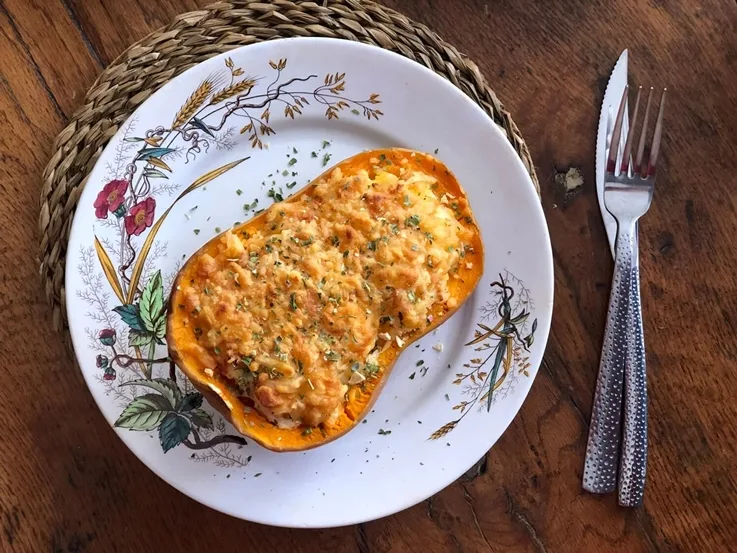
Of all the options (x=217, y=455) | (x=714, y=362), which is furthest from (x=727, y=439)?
(x=217, y=455)

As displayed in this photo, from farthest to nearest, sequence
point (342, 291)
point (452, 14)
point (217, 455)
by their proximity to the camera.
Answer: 1. point (452, 14)
2. point (217, 455)
3. point (342, 291)

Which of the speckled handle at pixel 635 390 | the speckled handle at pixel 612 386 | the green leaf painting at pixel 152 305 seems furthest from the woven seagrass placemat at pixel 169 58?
the speckled handle at pixel 635 390

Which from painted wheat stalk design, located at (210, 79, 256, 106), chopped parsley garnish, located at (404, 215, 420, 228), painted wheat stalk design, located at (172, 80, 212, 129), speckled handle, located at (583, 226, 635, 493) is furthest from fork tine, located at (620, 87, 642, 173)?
painted wheat stalk design, located at (172, 80, 212, 129)

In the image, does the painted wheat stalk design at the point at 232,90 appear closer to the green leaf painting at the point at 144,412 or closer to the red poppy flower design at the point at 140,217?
the red poppy flower design at the point at 140,217

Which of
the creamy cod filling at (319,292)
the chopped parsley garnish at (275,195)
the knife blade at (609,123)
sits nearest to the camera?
the creamy cod filling at (319,292)

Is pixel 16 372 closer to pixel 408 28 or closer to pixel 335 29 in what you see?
pixel 335 29

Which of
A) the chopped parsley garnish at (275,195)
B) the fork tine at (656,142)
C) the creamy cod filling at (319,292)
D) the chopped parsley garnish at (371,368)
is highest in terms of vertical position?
the chopped parsley garnish at (275,195)
